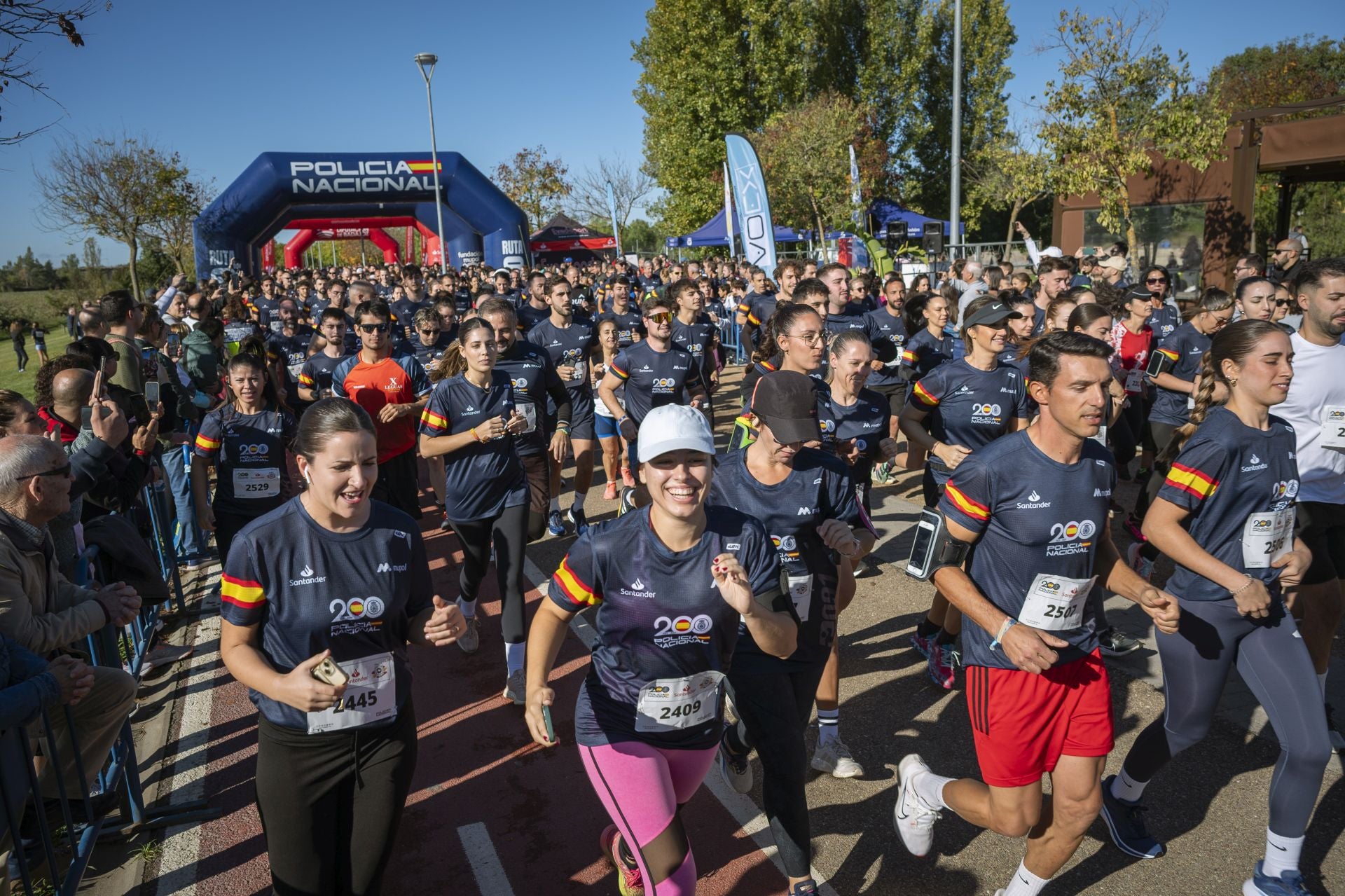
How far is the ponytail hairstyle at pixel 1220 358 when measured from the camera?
140 inches

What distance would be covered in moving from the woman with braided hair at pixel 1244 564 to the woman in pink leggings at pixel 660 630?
5.73 feet

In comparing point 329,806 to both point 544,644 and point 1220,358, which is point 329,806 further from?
point 1220,358

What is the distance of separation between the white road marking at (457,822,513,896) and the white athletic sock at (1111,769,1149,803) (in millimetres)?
2605

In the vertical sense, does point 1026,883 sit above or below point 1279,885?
above

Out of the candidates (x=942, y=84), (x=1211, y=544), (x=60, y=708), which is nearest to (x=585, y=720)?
(x=60, y=708)

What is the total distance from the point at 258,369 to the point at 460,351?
128cm

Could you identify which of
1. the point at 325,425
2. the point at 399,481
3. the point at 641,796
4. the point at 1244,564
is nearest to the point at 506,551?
the point at 399,481

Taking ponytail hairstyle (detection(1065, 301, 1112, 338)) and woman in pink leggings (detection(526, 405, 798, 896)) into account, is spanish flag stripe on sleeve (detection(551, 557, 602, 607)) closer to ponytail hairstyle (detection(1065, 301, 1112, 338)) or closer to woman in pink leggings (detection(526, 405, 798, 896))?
woman in pink leggings (detection(526, 405, 798, 896))

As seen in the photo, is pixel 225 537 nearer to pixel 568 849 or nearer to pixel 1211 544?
pixel 568 849

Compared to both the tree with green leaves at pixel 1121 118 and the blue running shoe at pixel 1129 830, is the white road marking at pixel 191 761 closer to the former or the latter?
the blue running shoe at pixel 1129 830

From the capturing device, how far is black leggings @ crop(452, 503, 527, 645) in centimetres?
539

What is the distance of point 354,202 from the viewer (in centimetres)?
3125

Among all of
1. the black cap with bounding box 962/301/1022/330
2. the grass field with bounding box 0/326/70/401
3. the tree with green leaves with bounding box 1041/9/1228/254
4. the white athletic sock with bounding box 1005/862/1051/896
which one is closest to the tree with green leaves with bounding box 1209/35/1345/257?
the tree with green leaves with bounding box 1041/9/1228/254

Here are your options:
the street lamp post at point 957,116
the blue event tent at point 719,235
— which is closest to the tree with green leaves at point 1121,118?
the street lamp post at point 957,116
